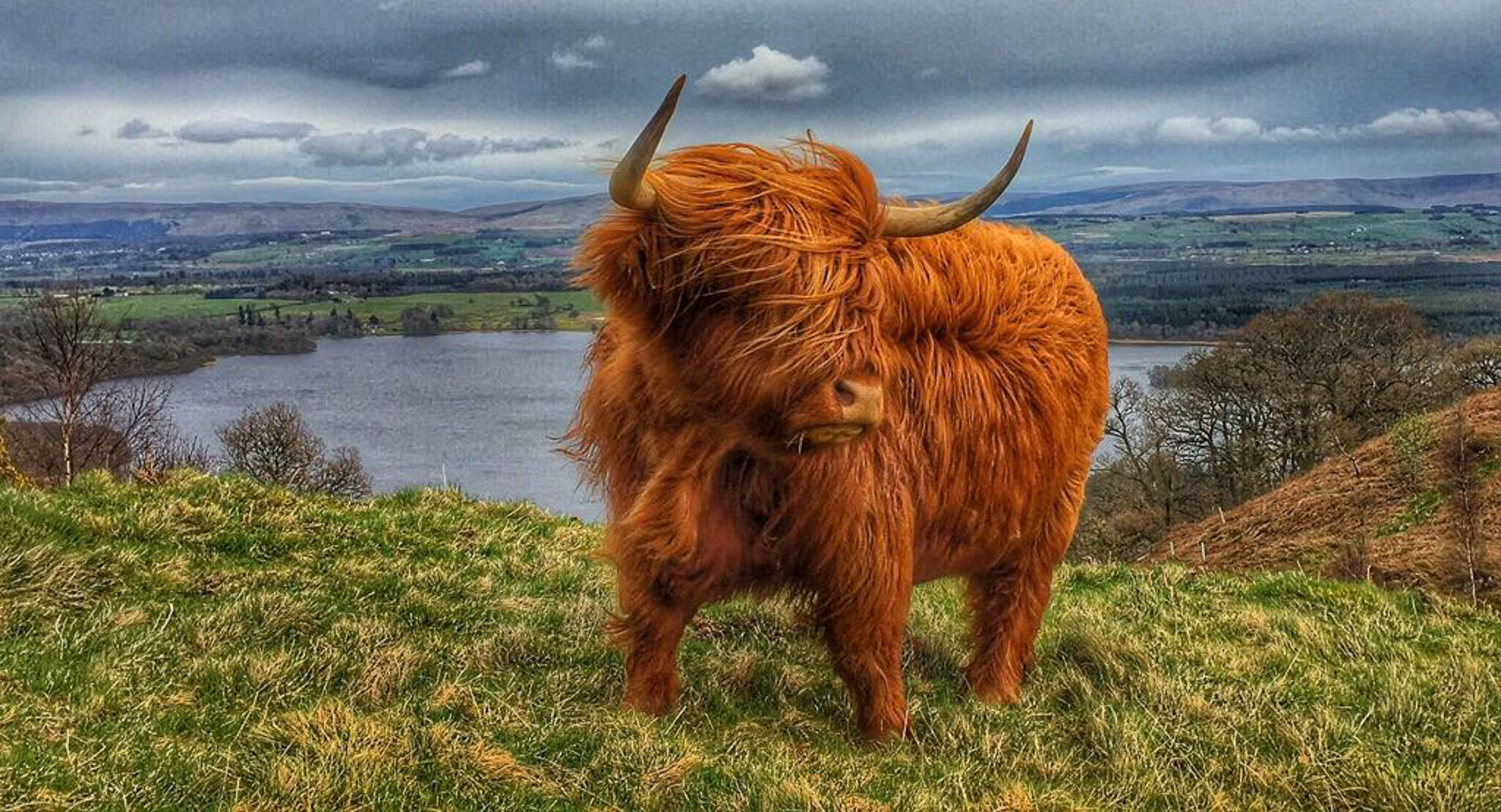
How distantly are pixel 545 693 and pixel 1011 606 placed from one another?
2607 mm

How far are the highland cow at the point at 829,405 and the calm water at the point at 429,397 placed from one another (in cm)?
2435

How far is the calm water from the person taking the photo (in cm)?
3838

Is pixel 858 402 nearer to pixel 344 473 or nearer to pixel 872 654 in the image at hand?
pixel 872 654

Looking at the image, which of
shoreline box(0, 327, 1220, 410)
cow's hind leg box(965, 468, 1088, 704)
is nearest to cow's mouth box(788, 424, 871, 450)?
cow's hind leg box(965, 468, 1088, 704)

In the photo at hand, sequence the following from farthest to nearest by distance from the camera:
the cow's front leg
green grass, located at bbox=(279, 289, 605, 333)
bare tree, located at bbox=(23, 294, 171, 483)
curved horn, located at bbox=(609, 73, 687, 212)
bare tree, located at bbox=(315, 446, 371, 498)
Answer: green grass, located at bbox=(279, 289, 605, 333)
bare tree, located at bbox=(315, 446, 371, 498)
bare tree, located at bbox=(23, 294, 171, 483)
the cow's front leg
curved horn, located at bbox=(609, 73, 687, 212)

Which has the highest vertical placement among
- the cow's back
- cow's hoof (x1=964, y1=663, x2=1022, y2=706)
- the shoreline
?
the cow's back

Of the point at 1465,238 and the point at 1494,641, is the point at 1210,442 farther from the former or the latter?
the point at 1465,238

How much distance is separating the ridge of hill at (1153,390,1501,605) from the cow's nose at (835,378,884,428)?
26.7 ft

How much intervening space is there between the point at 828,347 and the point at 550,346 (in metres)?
47.8

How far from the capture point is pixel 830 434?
11.7 feet

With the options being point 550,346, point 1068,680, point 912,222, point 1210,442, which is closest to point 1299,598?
point 1068,680

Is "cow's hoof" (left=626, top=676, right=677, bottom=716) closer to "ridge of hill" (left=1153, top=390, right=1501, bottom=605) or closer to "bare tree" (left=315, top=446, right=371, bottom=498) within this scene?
"ridge of hill" (left=1153, top=390, right=1501, bottom=605)

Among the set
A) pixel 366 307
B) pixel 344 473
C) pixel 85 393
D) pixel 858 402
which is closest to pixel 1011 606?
pixel 858 402

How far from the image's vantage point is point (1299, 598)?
863 centimetres
